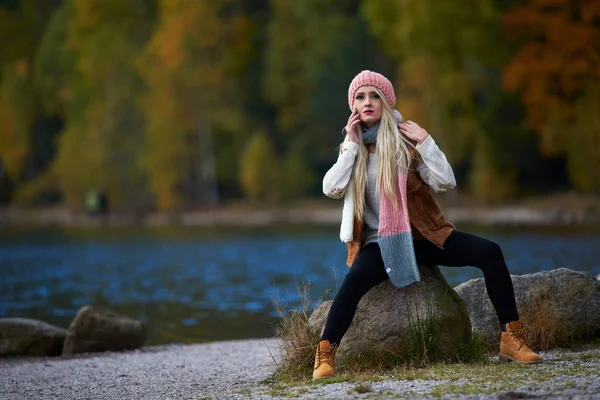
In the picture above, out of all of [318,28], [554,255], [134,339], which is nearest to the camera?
[134,339]

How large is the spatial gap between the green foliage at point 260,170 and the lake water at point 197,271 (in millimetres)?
5927

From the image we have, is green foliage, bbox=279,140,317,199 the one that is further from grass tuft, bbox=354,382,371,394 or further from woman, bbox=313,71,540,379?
grass tuft, bbox=354,382,371,394

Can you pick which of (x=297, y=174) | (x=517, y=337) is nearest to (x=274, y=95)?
(x=297, y=174)

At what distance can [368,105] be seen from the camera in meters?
7.95

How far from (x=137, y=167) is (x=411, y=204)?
44060mm

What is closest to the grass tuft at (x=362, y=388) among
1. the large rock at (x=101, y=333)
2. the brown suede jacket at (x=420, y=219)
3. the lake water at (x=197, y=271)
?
the brown suede jacket at (x=420, y=219)

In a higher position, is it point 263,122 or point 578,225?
point 263,122

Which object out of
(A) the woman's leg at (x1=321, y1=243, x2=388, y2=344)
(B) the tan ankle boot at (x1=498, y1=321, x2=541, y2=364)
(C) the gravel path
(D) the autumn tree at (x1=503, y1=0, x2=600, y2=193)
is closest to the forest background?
(D) the autumn tree at (x1=503, y1=0, x2=600, y2=193)

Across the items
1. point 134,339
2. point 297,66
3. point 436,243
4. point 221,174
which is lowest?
point 134,339

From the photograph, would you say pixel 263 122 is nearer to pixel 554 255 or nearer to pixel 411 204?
pixel 554 255

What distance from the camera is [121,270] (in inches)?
1075

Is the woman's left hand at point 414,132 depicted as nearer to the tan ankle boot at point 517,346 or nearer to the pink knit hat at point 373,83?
the pink knit hat at point 373,83

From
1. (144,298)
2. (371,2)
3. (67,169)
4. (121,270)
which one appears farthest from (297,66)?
(144,298)

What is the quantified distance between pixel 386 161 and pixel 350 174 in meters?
0.29
